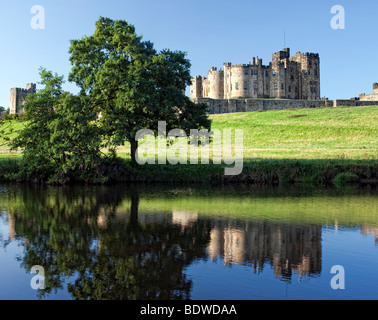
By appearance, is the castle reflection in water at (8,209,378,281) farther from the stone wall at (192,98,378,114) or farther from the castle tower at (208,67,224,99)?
the castle tower at (208,67,224,99)

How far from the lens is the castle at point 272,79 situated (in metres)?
93.8

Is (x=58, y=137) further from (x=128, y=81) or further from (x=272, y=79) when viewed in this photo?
(x=272, y=79)

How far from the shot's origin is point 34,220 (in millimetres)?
15438

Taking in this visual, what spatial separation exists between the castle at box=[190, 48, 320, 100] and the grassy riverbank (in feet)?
142

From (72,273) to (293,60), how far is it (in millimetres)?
103172

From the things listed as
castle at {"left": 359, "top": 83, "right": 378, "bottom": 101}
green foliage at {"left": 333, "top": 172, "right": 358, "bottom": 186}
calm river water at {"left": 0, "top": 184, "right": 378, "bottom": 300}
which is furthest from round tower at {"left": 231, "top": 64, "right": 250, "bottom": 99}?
calm river water at {"left": 0, "top": 184, "right": 378, "bottom": 300}

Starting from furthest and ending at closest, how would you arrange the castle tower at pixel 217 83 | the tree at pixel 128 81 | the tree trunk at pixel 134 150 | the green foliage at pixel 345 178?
the castle tower at pixel 217 83
the tree trunk at pixel 134 150
the green foliage at pixel 345 178
the tree at pixel 128 81

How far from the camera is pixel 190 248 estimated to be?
37.7ft

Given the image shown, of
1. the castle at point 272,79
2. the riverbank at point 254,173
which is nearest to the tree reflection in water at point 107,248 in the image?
the riverbank at point 254,173

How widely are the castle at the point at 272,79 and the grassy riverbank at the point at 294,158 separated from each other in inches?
1706

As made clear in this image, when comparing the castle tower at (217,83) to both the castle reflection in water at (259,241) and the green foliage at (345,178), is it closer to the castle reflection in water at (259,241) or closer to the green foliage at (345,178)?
the green foliage at (345,178)

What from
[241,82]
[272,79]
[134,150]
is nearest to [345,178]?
[134,150]

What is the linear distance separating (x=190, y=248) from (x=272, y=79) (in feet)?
290

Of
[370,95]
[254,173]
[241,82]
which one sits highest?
[241,82]
